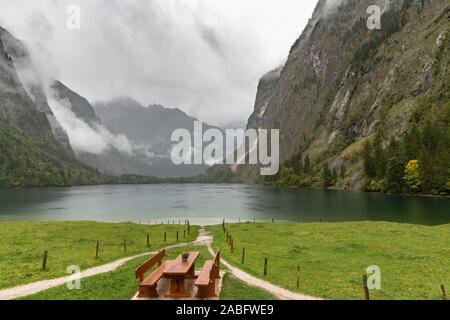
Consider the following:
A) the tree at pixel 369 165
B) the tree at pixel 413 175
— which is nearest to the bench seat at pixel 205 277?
the tree at pixel 413 175

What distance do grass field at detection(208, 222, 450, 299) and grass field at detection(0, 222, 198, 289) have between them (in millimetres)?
12303

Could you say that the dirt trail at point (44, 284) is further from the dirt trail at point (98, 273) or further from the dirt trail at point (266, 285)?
the dirt trail at point (266, 285)

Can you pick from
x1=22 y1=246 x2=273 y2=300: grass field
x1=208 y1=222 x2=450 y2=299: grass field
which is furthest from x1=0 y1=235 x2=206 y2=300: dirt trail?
x1=208 y1=222 x2=450 y2=299: grass field

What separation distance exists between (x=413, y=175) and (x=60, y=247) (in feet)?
470

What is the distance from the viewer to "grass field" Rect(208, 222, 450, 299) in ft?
85.2

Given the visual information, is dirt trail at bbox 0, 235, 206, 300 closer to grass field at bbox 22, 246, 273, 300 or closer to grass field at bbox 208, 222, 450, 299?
grass field at bbox 22, 246, 273, 300

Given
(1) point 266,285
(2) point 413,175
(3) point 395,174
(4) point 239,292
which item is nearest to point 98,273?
(4) point 239,292

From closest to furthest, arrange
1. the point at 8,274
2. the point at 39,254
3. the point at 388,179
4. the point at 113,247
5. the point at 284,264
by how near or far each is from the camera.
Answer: the point at 8,274 < the point at 284,264 < the point at 39,254 < the point at 113,247 < the point at 388,179

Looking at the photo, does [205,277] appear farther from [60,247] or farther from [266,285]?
[60,247]
